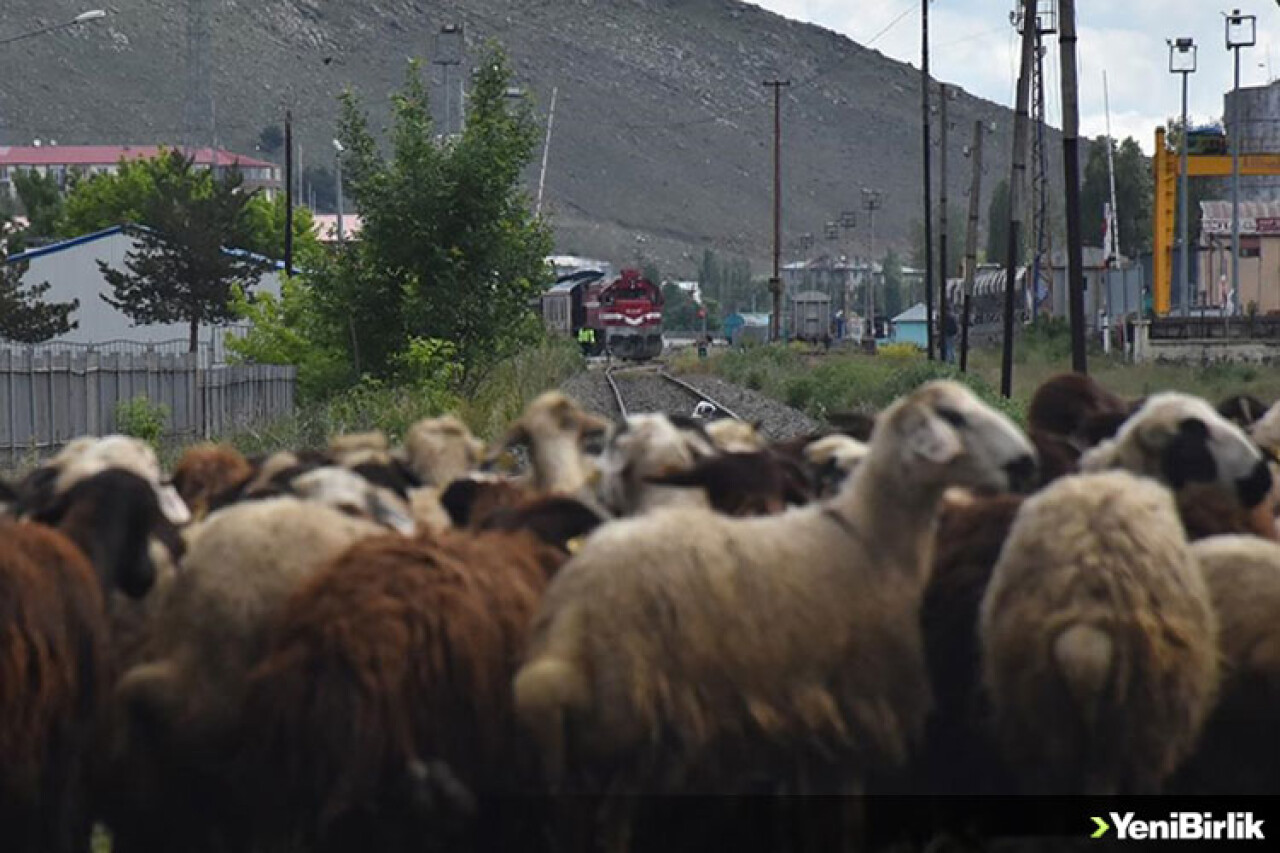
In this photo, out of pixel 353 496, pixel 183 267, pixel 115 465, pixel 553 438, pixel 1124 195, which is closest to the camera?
pixel 353 496

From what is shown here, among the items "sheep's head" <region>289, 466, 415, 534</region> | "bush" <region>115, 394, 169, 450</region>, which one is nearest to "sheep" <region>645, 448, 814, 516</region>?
"sheep's head" <region>289, 466, 415, 534</region>

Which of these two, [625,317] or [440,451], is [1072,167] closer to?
[440,451]

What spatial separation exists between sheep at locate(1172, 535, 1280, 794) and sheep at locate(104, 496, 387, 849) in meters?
3.27

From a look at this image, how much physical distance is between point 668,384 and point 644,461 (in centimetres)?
4839

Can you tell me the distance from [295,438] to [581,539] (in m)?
22.8

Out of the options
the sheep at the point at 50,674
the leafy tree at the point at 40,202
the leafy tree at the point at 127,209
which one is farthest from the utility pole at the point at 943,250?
the leafy tree at the point at 40,202

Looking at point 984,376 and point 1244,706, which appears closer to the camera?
point 1244,706

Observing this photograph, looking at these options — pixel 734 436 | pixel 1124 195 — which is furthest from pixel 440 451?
pixel 1124 195

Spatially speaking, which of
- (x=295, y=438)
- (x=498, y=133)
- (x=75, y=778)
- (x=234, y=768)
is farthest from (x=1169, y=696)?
(x=498, y=133)

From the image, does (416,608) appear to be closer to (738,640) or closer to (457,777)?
(457,777)

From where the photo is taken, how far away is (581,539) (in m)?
10.5

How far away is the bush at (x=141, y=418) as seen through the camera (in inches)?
1548

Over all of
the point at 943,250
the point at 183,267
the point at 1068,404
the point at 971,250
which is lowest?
the point at 1068,404

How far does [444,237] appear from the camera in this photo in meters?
38.6
